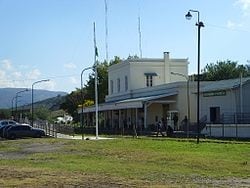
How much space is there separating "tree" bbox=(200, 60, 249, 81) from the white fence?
57.1 meters

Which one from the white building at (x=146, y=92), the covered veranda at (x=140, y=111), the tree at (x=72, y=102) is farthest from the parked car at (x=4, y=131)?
the tree at (x=72, y=102)

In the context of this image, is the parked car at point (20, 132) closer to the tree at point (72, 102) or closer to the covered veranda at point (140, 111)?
the covered veranda at point (140, 111)

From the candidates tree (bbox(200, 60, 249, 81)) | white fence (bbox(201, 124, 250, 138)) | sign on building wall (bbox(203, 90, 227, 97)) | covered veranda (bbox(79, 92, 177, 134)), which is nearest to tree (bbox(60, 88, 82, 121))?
tree (bbox(200, 60, 249, 81))

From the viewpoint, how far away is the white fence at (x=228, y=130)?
158 ft

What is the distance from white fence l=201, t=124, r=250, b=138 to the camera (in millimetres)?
48125

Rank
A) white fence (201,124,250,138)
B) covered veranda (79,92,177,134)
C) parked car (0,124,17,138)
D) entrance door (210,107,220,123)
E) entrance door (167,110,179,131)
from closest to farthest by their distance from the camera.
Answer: white fence (201,124,250,138)
entrance door (210,107,220,123)
entrance door (167,110,179,131)
parked car (0,124,17,138)
covered veranda (79,92,177,134)

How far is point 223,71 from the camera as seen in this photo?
11181 cm

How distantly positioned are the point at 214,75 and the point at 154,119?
42.5 metres

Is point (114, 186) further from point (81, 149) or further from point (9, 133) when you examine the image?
point (9, 133)

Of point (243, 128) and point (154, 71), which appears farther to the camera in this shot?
point (154, 71)

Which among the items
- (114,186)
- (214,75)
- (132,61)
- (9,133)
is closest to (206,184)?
(114,186)

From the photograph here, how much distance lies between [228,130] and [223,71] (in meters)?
62.6

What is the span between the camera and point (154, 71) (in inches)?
3204

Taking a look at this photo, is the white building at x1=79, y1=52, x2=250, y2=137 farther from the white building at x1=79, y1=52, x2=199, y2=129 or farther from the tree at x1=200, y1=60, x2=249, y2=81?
the tree at x1=200, y1=60, x2=249, y2=81
